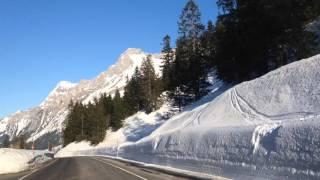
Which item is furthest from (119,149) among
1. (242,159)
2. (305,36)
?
(242,159)

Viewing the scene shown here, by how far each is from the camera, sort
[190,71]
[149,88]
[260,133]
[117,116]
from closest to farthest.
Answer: [260,133] → [190,71] → [149,88] → [117,116]

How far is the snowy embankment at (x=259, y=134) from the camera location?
13141 mm

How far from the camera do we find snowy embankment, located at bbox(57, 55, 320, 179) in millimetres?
13141

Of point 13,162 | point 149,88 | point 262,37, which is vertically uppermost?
point 149,88

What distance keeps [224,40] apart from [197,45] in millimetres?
25058

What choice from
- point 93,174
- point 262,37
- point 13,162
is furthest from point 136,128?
point 93,174

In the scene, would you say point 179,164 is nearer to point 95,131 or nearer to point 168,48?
point 168,48

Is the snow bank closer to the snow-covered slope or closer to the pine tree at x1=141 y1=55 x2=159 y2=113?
the pine tree at x1=141 y1=55 x2=159 y2=113

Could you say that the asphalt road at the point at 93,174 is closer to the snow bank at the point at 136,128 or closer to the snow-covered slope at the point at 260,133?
the snow-covered slope at the point at 260,133

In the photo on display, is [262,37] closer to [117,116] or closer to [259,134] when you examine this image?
[259,134]

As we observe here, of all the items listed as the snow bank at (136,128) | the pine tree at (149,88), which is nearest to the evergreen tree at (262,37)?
the snow bank at (136,128)

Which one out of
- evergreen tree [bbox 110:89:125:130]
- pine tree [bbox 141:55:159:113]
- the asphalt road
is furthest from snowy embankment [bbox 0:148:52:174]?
evergreen tree [bbox 110:89:125:130]

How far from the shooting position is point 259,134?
1532 centimetres

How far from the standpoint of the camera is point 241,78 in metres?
54.3
